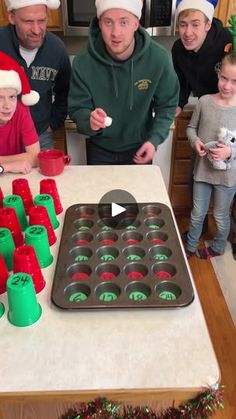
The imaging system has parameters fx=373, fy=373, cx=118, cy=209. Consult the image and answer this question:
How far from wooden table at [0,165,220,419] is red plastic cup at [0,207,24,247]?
182 mm

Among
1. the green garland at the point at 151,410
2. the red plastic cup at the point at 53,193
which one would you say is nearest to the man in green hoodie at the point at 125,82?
the red plastic cup at the point at 53,193

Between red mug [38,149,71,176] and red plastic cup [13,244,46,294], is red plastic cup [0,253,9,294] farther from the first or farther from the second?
red mug [38,149,71,176]

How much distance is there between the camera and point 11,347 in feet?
2.31

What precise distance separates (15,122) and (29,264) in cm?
87

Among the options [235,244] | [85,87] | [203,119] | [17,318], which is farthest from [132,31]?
[235,244]

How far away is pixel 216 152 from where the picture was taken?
1.69m

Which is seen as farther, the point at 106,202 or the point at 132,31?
the point at 132,31

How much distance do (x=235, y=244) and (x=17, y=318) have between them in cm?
171

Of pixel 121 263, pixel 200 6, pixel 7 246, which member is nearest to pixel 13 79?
pixel 7 246

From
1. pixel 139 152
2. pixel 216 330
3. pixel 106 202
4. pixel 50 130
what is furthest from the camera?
pixel 50 130

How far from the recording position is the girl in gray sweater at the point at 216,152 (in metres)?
1.66

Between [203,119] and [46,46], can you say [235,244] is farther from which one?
[46,46]

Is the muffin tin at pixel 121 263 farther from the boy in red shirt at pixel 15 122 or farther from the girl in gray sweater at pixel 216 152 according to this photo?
the girl in gray sweater at pixel 216 152

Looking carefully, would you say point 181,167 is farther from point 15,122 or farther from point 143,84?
point 15,122
